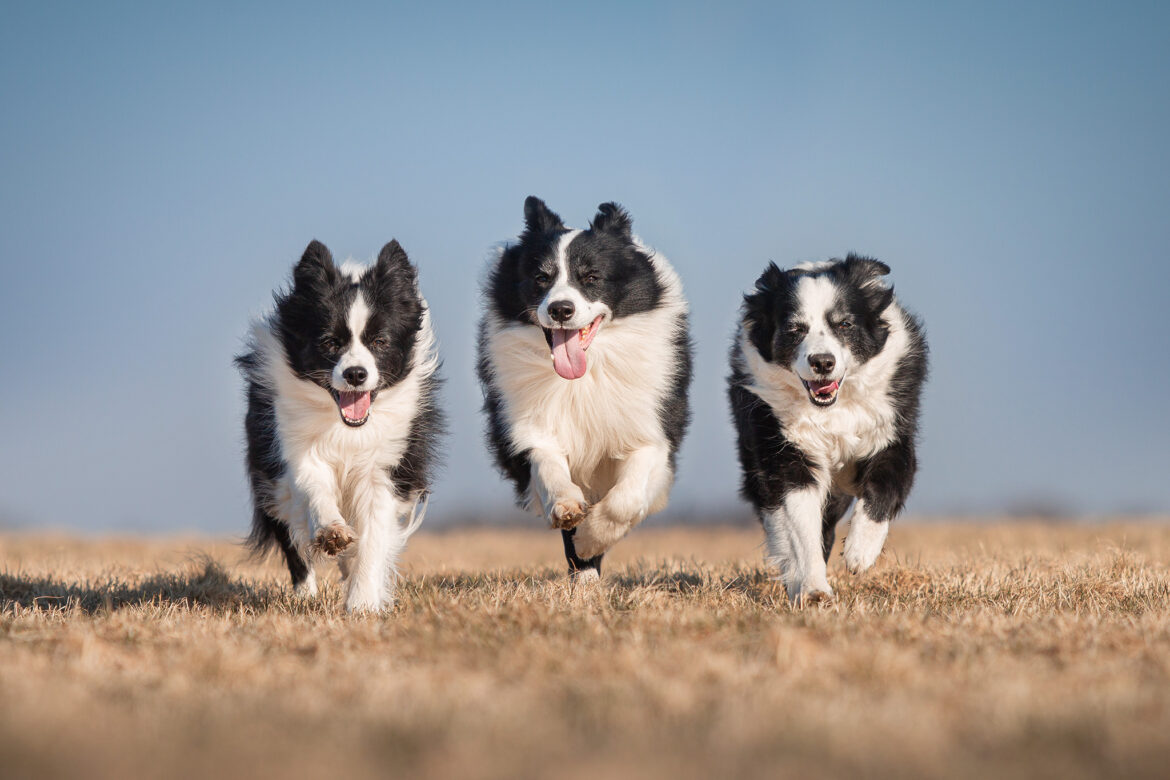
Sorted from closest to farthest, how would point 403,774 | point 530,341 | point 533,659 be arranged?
1. point 403,774
2. point 533,659
3. point 530,341

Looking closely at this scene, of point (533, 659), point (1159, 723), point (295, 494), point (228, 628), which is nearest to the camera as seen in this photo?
point (1159, 723)

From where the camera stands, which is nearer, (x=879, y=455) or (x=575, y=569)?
(x=879, y=455)

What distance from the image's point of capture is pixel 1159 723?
9.84 feet

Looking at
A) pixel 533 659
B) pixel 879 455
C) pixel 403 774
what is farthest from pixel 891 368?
pixel 403 774

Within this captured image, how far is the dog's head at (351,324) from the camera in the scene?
19.4 feet

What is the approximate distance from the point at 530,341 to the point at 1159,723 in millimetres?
4358

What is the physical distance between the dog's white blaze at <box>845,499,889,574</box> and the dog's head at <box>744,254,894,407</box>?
0.73 metres

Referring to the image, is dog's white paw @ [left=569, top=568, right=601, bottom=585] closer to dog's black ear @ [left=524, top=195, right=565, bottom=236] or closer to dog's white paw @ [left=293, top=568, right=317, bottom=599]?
dog's white paw @ [left=293, top=568, right=317, bottom=599]

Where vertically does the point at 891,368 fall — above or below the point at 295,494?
above

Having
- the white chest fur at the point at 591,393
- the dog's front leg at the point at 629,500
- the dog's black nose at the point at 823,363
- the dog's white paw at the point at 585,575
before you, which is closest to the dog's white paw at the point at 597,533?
the dog's front leg at the point at 629,500

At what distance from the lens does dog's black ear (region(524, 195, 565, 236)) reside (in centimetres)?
704

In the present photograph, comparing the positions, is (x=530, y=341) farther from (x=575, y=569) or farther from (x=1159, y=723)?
(x=1159, y=723)

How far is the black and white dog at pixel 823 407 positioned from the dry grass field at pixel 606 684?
1.41 feet

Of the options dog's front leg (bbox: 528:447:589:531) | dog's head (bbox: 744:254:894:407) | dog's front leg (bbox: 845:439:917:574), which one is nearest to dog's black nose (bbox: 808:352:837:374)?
dog's head (bbox: 744:254:894:407)
